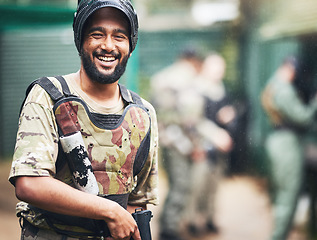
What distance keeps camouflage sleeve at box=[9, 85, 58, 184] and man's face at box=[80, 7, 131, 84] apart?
7.6 inches

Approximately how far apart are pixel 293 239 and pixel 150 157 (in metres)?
2.86

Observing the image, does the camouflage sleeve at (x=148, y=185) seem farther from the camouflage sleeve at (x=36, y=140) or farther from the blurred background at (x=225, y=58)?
the blurred background at (x=225, y=58)

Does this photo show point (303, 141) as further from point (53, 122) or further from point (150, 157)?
point (53, 122)

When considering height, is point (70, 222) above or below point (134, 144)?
below

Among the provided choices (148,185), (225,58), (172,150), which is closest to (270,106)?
(172,150)

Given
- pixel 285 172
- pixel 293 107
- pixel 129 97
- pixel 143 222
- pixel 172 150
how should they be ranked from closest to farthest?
1. pixel 143 222
2. pixel 129 97
3. pixel 293 107
4. pixel 285 172
5. pixel 172 150

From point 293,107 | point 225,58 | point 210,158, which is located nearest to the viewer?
point 293,107

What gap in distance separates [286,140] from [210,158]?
2.84ft

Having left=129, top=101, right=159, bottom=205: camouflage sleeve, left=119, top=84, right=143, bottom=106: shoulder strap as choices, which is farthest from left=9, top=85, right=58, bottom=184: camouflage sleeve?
left=129, top=101, right=159, bottom=205: camouflage sleeve

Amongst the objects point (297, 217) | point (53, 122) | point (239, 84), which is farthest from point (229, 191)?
point (53, 122)

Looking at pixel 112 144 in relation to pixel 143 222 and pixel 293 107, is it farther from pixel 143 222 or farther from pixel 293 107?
pixel 293 107

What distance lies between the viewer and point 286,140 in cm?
416

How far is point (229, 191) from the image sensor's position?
4.98 meters

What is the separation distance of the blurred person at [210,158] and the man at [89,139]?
289 cm
